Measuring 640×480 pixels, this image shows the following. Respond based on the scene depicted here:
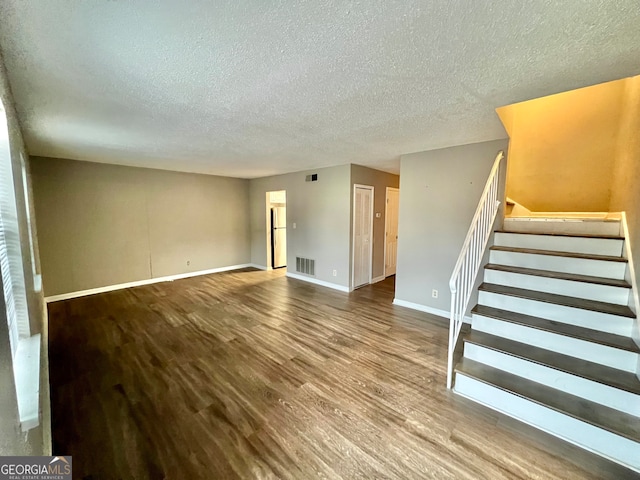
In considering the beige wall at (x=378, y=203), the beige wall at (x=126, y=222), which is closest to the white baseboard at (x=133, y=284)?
the beige wall at (x=126, y=222)

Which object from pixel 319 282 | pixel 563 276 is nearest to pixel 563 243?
pixel 563 276

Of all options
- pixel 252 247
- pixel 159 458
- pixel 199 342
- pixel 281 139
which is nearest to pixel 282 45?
pixel 281 139

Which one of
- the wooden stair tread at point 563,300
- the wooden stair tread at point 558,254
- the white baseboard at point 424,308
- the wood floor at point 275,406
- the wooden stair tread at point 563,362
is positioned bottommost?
the wood floor at point 275,406

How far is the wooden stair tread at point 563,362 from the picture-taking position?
1.74 metres

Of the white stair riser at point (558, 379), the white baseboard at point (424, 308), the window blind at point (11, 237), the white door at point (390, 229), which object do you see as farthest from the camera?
the white door at point (390, 229)

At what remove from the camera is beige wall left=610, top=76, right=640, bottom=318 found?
7.06ft

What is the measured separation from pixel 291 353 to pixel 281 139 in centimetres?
257

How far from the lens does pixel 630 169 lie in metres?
2.48

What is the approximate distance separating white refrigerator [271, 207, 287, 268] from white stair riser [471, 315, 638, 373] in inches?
207

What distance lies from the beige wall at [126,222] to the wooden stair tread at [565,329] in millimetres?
5925

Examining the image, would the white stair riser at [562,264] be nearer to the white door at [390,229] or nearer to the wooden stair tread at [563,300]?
the wooden stair tread at [563,300]

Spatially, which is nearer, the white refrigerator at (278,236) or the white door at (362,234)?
the white door at (362,234)

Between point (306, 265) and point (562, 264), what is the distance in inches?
168

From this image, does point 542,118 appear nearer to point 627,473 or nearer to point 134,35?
point 627,473
